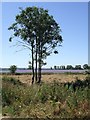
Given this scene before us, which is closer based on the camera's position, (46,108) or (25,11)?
(46,108)

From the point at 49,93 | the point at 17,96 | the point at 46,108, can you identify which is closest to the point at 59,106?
the point at 46,108

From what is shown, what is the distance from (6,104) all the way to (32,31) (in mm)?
17400

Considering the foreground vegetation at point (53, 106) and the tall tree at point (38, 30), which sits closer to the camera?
the foreground vegetation at point (53, 106)

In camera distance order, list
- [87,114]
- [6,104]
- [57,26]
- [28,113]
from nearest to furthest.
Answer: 1. [87,114]
2. [28,113]
3. [6,104]
4. [57,26]

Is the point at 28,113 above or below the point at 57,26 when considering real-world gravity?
below

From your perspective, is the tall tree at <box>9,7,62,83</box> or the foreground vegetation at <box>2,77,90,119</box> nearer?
the foreground vegetation at <box>2,77,90,119</box>

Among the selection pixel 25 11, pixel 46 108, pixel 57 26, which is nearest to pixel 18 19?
pixel 25 11

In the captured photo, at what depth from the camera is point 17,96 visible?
30.6ft

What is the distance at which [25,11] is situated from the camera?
25.8 m

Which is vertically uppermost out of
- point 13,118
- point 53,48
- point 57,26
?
point 57,26

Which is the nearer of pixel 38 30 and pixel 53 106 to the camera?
pixel 53 106

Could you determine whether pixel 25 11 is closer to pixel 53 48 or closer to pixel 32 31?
pixel 32 31

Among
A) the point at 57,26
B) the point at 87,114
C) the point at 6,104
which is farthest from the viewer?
the point at 57,26

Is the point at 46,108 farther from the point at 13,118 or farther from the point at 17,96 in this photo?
the point at 17,96
